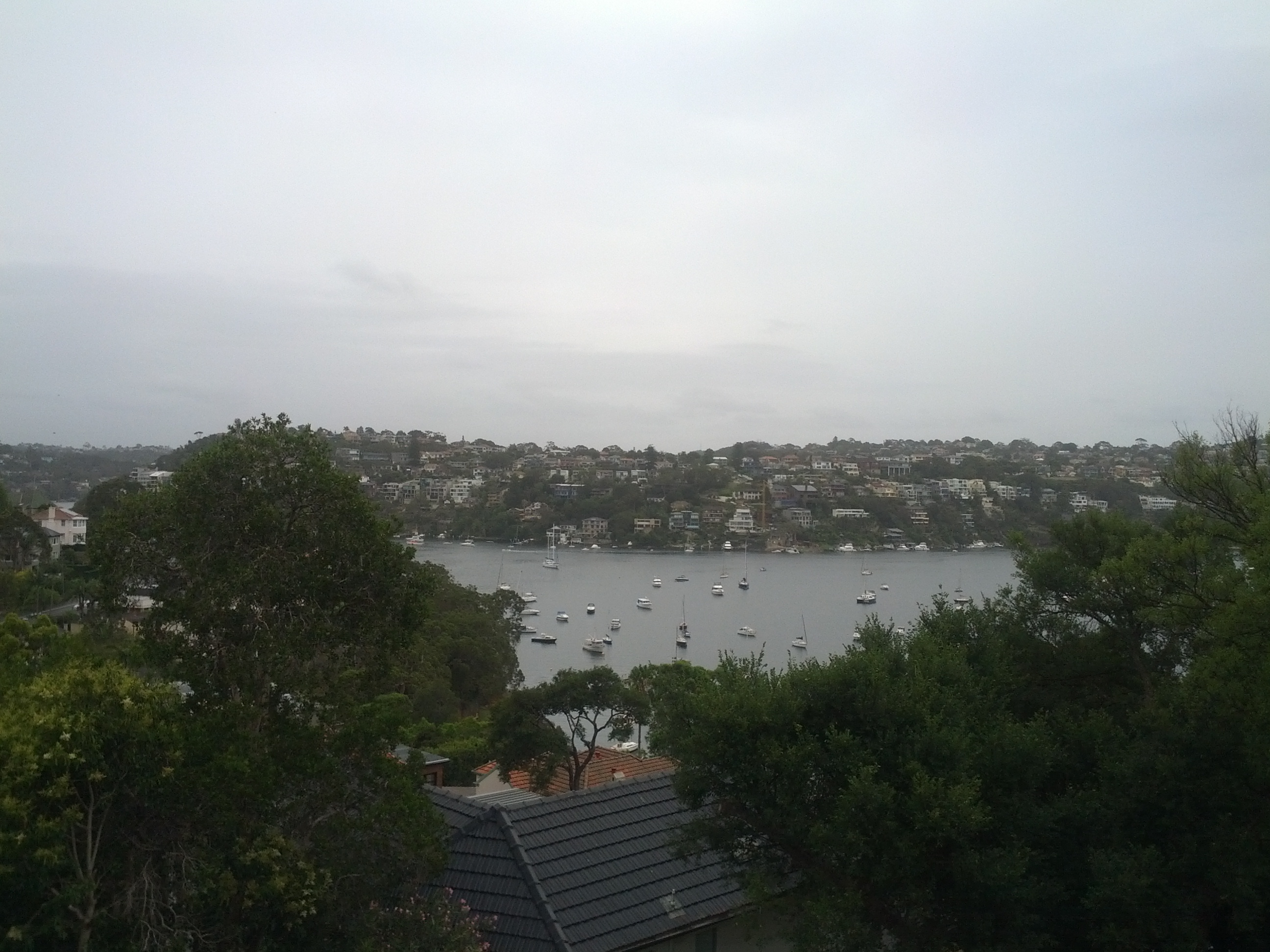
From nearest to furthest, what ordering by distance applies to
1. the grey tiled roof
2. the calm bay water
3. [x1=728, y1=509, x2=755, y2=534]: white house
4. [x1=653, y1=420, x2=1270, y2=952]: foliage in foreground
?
[x1=653, y1=420, x2=1270, y2=952]: foliage in foreground, the grey tiled roof, the calm bay water, [x1=728, y1=509, x2=755, y2=534]: white house

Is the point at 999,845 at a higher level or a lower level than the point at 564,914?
higher

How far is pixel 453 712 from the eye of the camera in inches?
768

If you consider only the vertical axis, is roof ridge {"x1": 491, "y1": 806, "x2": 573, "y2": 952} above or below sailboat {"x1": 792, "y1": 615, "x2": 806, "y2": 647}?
above

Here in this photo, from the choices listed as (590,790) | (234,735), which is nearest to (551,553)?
(590,790)

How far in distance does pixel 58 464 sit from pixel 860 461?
2745 inches

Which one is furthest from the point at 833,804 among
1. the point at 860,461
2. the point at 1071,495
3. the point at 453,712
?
the point at 860,461

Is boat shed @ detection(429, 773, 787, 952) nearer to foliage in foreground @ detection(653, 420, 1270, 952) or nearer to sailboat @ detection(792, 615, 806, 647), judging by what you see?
foliage in foreground @ detection(653, 420, 1270, 952)

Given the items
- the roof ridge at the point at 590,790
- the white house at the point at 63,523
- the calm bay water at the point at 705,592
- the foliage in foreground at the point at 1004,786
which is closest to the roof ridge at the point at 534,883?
the roof ridge at the point at 590,790

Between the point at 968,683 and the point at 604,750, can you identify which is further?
the point at 604,750

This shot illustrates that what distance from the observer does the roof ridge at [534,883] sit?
5.31 meters

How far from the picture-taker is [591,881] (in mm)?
5871

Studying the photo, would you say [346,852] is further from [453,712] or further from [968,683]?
[453,712]

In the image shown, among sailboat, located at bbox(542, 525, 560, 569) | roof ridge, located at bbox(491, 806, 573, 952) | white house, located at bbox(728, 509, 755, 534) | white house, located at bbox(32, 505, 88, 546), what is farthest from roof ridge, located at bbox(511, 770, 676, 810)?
white house, located at bbox(728, 509, 755, 534)

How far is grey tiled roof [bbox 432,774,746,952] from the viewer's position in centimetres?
548
